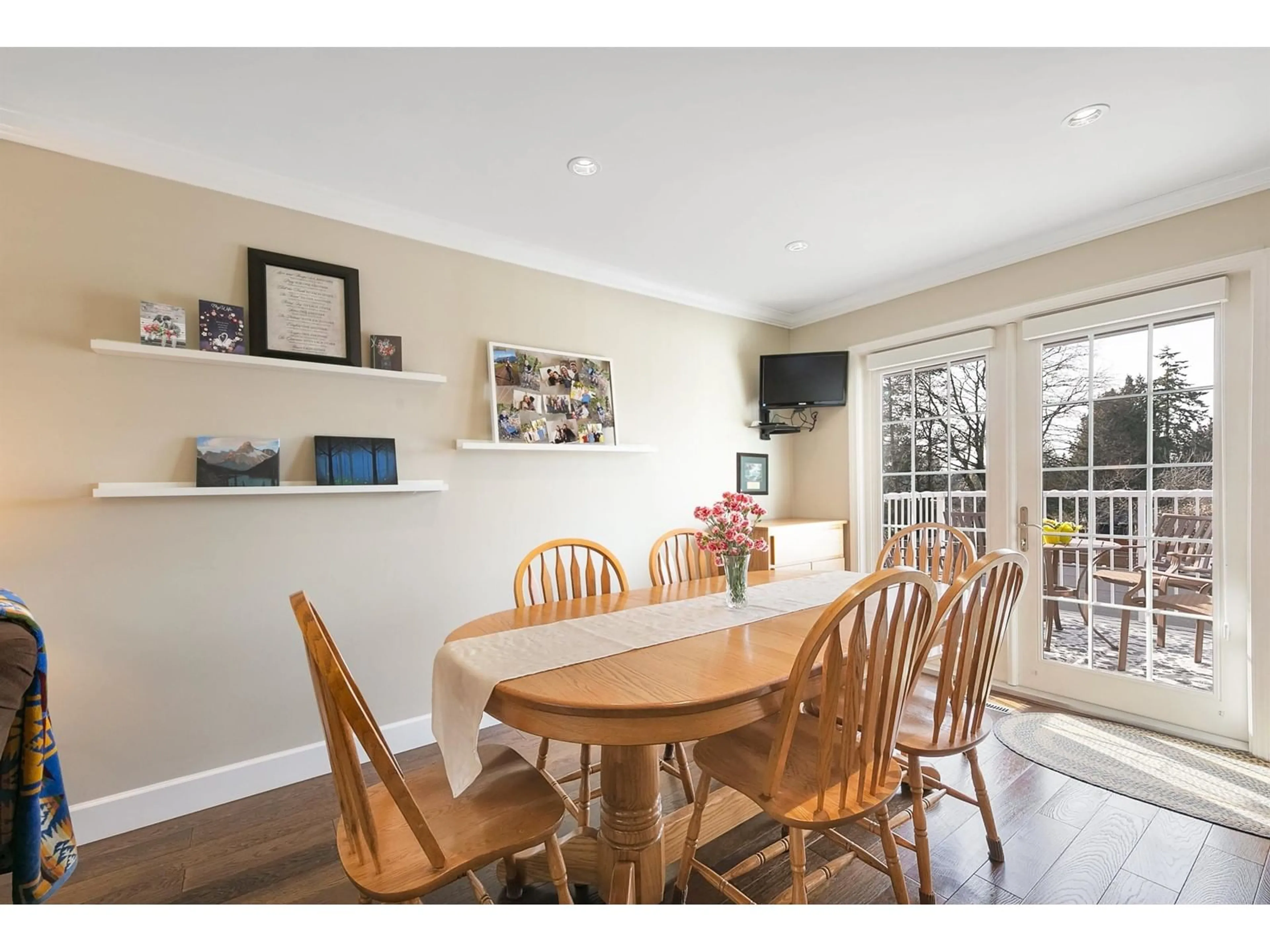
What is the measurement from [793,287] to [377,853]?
11.7 ft

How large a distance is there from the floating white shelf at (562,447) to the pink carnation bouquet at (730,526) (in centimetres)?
123

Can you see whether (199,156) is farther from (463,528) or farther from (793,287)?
(793,287)

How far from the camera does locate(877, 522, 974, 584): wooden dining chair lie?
103 inches

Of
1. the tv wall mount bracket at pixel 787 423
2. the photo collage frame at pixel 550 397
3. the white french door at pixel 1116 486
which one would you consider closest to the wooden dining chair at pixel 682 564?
the photo collage frame at pixel 550 397

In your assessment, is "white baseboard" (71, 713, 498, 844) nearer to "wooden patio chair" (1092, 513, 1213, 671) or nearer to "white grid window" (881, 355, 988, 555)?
"white grid window" (881, 355, 988, 555)

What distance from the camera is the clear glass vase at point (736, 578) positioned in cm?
195

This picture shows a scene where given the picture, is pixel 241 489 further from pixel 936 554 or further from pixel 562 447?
pixel 936 554

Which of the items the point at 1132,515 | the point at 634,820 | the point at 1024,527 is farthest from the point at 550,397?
the point at 1132,515

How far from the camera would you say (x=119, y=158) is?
201 centimetres

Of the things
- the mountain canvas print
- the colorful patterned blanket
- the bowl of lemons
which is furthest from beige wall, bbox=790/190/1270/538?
the colorful patterned blanket

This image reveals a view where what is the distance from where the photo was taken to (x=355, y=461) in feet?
7.96

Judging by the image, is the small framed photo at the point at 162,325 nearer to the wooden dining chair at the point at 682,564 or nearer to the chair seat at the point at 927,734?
the wooden dining chair at the point at 682,564

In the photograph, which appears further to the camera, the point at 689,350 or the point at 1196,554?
the point at 689,350
